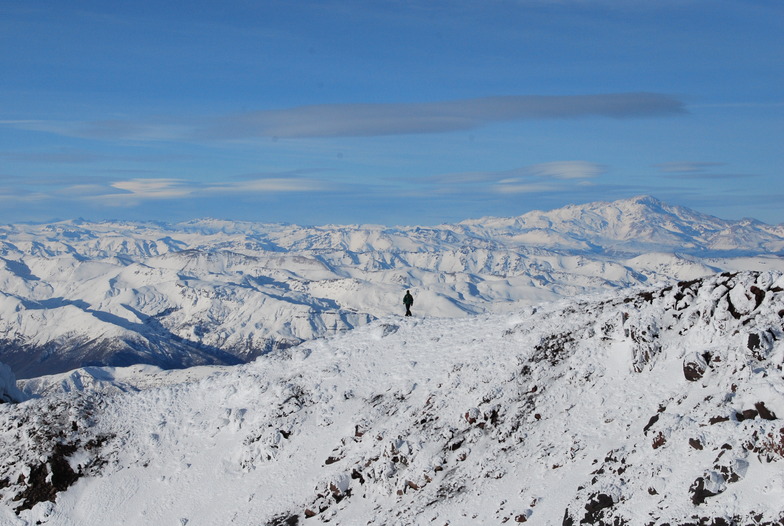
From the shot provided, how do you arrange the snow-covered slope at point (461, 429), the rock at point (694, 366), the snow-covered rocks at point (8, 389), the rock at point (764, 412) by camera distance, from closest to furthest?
the rock at point (764, 412) < the snow-covered slope at point (461, 429) < the rock at point (694, 366) < the snow-covered rocks at point (8, 389)

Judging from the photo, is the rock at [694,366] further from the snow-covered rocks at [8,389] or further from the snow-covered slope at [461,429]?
the snow-covered rocks at [8,389]

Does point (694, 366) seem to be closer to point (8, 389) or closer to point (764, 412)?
point (764, 412)

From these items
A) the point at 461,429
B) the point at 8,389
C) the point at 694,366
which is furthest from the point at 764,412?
the point at 8,389

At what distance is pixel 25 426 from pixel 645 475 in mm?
40919

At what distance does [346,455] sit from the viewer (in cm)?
3981

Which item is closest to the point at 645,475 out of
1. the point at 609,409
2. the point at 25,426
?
the point at 609,409

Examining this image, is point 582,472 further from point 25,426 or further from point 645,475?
point 25,426

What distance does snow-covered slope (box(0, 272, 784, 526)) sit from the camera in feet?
86.5

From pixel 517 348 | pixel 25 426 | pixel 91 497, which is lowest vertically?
pixel 91 497

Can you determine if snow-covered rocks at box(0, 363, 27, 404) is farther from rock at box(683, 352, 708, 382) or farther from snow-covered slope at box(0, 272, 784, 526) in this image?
rock at box(683, 352, 708, 382)

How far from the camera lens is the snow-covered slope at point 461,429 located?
26.4 meters

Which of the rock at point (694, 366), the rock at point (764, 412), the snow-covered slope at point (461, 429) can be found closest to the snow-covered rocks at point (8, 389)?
the snow-covered slope at point (461, 429)

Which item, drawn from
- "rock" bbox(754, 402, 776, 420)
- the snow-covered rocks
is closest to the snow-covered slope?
"rock" bbox(754, 402, 776, 420)

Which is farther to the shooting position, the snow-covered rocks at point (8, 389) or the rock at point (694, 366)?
the snow-covered rocks at point (8, 389)
